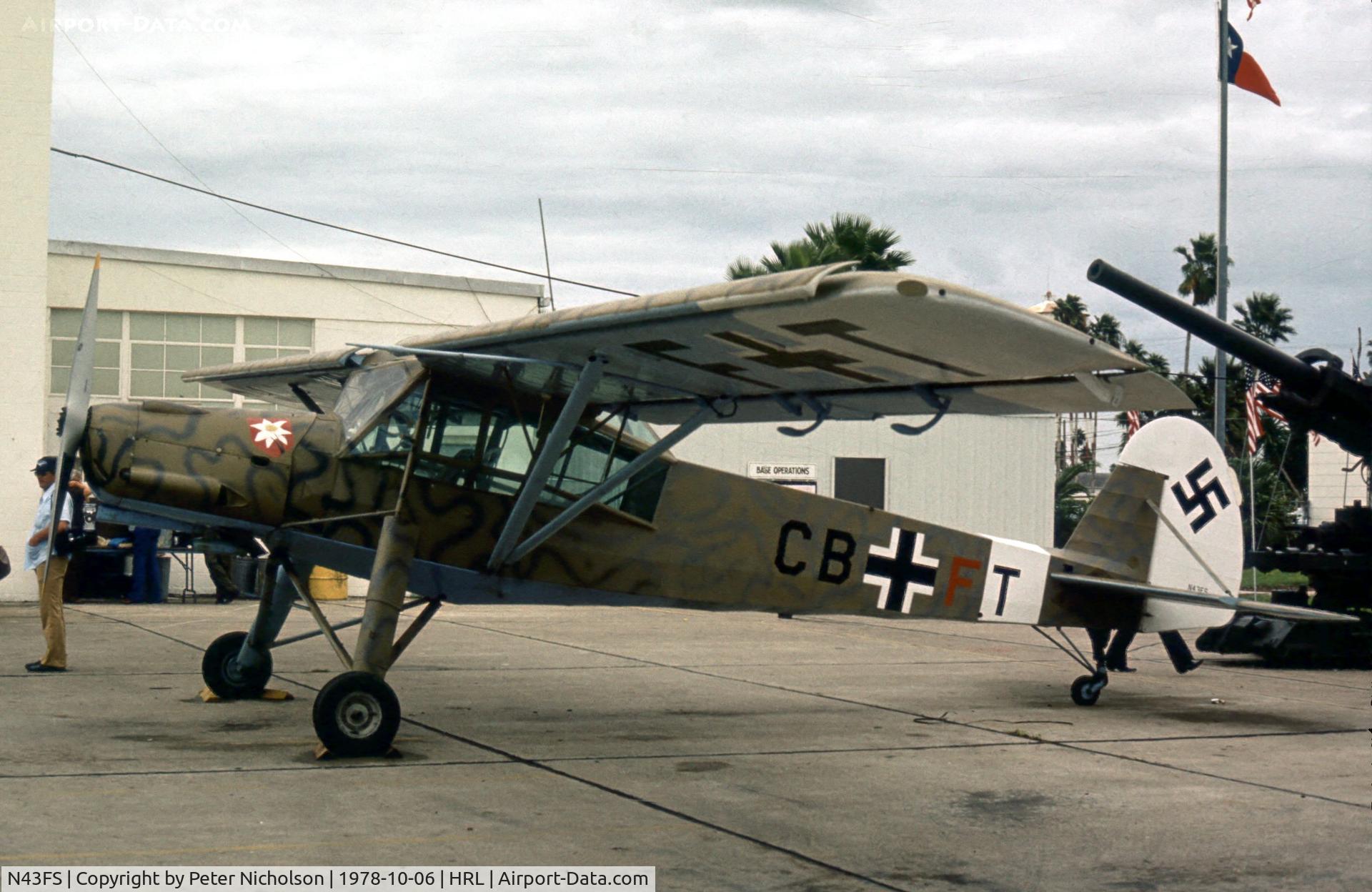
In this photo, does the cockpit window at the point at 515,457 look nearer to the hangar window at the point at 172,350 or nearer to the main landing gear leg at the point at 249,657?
the main landing gear leg at the point at 249,657

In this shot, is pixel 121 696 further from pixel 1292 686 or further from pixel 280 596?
pixel 1292 686

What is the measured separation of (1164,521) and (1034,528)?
1701 centimetres

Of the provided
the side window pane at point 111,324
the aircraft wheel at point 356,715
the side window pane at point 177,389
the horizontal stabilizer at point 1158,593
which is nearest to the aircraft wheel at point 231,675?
the aircraft wheel at point 356,715

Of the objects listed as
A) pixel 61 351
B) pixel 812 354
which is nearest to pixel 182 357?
pixel 61 351

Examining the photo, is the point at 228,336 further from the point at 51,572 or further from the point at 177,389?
the point at 51,572

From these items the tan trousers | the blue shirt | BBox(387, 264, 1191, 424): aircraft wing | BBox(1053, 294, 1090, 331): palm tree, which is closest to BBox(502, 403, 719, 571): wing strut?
BBox(387, 264, 1191, 424): aircraft wing

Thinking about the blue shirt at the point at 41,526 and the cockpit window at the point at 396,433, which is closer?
the cockpit window at the point at 396,433

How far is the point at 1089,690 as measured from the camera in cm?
1055

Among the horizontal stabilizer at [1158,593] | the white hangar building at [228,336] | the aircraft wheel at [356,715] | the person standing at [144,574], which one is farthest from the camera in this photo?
the person standing at [144,574]

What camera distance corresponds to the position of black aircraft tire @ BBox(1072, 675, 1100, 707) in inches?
415

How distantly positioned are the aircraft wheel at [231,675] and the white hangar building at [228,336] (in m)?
9.65

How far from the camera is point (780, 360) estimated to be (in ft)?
24.2

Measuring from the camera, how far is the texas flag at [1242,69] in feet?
74.8

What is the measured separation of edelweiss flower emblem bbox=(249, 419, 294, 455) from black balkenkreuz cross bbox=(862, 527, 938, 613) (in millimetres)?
4360
